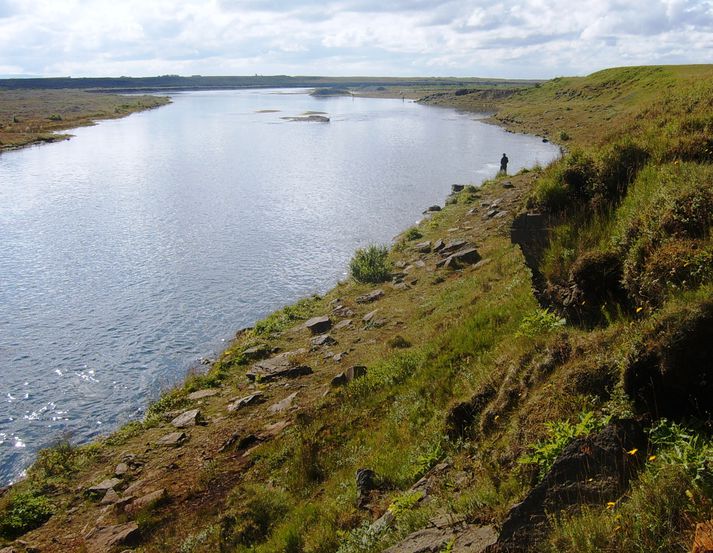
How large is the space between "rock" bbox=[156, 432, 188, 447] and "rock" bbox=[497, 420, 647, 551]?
11583 millimetres

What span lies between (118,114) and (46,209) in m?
104

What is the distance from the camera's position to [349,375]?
51.6 ft

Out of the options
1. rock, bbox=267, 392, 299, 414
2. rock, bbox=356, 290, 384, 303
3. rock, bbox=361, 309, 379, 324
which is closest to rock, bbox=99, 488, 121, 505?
rock, bbox=267, 392, 299, 414

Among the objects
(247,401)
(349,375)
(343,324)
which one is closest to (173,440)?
(247,401)

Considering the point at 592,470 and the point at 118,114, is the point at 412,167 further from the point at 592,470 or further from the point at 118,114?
the point at 118,114

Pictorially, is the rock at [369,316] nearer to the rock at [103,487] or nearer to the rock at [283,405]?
the rock at [283,405]

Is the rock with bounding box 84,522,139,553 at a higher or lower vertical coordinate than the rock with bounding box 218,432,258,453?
lower

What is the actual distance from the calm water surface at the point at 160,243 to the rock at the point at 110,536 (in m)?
5.42

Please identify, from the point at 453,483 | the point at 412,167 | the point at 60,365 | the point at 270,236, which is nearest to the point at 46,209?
the point at 270,236

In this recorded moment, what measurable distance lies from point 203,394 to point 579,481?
14598mm

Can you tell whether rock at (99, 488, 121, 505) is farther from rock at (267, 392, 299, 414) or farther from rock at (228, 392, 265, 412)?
rock at (267, 392, 299, 414)

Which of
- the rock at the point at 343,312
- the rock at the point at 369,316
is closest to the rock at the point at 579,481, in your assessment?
the rock at the point at 369,316

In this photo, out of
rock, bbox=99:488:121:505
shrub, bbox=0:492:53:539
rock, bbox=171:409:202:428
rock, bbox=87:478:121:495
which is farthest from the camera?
rock, bbox=171:409:202:428

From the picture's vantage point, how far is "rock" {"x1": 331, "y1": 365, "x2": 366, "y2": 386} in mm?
15520
